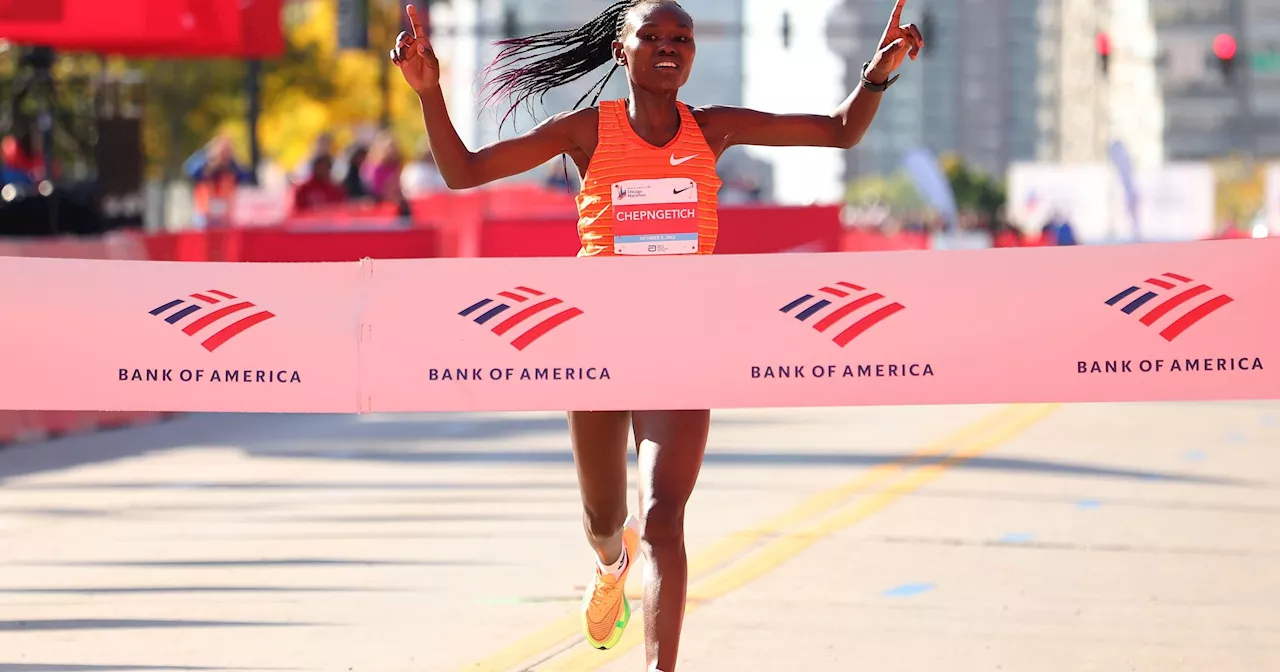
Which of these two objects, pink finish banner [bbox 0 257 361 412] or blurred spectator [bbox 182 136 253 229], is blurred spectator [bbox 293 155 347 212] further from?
pink finish banner [bbox 0 257 361 412]

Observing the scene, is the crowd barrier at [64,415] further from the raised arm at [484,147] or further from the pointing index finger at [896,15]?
the pointing index finger at [896,15]

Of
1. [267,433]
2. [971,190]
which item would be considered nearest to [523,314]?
[267,433]

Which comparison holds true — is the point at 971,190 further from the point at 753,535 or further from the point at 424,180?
the point at 753,535

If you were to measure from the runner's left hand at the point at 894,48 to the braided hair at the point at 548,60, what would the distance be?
0.80 metres

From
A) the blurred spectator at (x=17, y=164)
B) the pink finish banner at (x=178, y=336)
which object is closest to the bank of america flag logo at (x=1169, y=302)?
the pink finish banner at (x=178, y=336)

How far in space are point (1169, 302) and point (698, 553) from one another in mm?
4158

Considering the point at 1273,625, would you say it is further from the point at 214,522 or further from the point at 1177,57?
the point at 1177,57

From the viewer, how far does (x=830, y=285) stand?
21.2 feet

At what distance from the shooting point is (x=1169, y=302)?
6.55 metres

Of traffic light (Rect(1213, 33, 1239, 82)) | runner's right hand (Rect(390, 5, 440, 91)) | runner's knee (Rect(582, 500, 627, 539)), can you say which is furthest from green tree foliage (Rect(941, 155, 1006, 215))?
runner's right hand (Rect(390, 5, 440, 91))

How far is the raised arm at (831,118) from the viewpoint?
22.0ft

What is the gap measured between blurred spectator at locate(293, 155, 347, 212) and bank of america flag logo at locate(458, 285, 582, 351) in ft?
58.2

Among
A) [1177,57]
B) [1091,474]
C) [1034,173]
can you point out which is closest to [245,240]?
[1091,474]

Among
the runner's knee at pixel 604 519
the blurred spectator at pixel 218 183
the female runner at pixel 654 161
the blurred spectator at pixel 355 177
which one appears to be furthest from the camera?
the blurred spectator at pixel 355 177
